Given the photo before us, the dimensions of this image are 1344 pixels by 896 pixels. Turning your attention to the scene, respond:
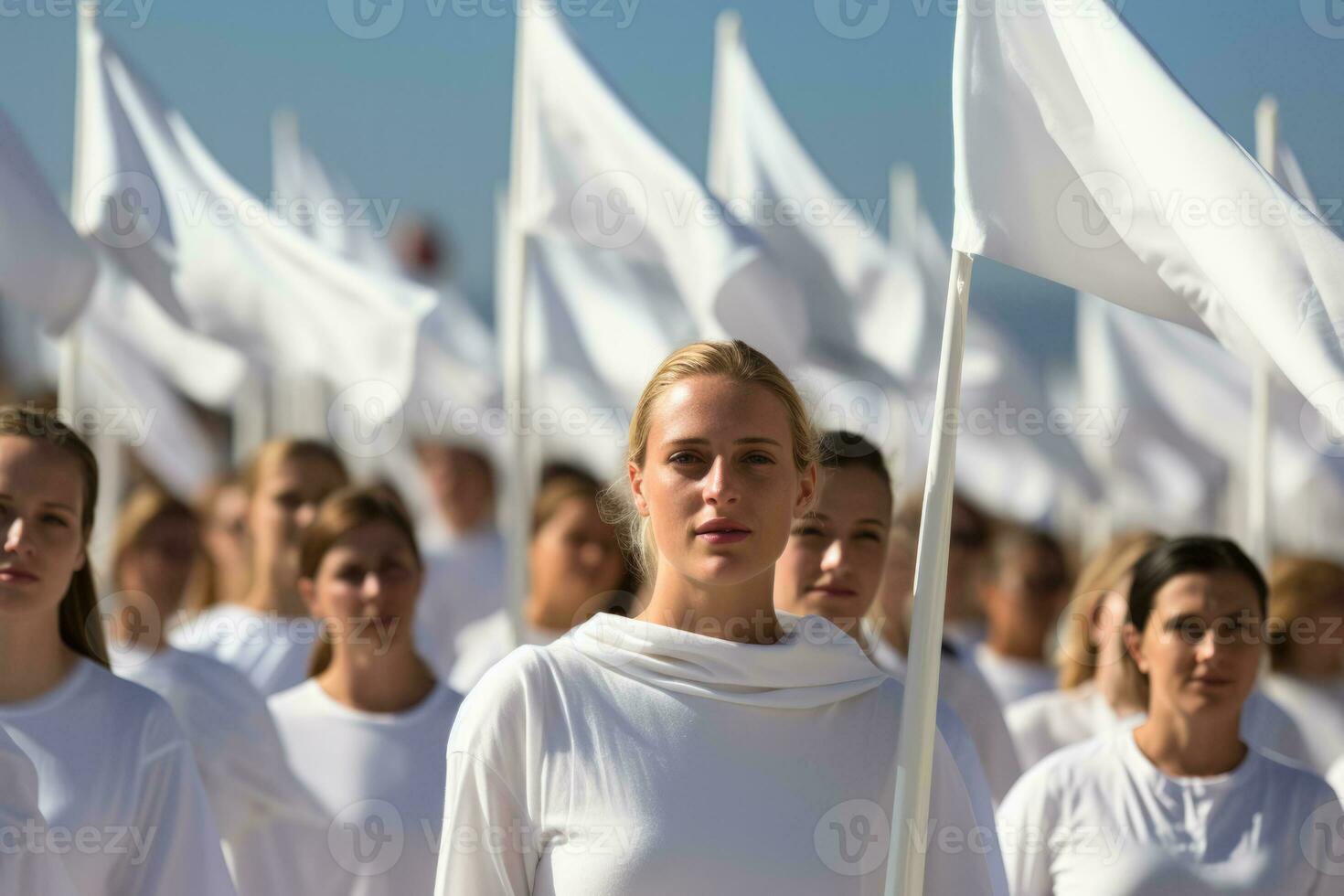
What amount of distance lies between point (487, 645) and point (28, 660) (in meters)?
3.99

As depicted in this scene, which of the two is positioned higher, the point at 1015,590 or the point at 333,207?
the point at 333,207

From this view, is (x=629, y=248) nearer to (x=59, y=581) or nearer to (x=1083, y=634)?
(x=1083, y=634)

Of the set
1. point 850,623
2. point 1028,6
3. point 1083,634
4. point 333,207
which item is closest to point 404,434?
point 333,207

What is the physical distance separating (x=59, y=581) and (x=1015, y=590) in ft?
21.0

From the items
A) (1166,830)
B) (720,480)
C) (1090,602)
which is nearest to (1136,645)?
(1166,830)

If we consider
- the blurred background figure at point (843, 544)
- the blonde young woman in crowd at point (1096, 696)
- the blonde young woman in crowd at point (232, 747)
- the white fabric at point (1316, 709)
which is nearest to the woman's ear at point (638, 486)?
the blurred background figure at point (843, 544)

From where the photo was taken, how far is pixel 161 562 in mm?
7984

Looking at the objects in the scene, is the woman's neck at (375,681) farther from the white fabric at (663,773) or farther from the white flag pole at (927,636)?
the white flag pole at (927,636)

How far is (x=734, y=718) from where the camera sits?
11.6 ft

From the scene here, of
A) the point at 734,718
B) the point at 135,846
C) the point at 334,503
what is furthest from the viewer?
the point at 334,503

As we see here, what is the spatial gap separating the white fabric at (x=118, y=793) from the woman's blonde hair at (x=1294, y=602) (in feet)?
16.6

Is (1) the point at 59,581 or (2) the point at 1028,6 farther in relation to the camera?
(1) the point at 59,581

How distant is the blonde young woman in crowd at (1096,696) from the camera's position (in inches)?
290

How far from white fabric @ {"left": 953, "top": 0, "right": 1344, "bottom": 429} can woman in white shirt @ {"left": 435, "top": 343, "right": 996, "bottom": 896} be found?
24.1 inches
